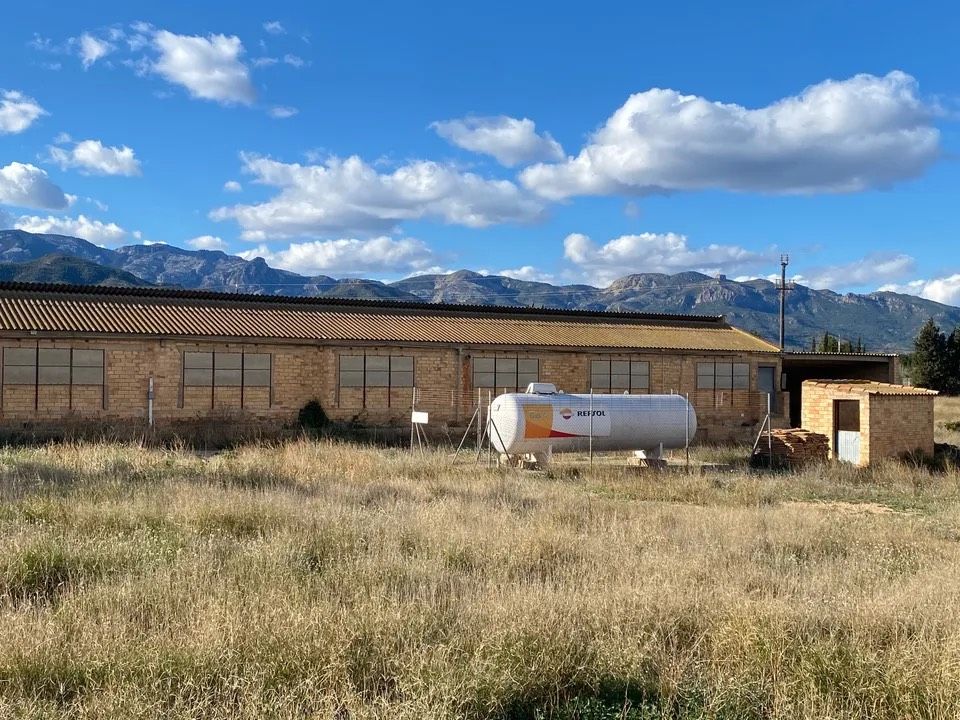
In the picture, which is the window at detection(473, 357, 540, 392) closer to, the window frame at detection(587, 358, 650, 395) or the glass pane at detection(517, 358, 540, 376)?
the glass pane at detection(517, 358, 540, 376)

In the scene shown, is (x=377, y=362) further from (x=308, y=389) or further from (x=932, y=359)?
(x=932, y=359)

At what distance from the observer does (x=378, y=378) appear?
2680 cm

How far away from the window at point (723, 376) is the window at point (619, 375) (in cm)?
238

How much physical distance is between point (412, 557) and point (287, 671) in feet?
9.84

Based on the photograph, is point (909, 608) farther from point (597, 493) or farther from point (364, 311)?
point (364, 311)

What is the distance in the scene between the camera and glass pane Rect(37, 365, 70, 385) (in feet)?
75.0

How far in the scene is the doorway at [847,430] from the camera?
75.4 feet

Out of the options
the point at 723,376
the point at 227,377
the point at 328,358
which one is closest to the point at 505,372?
the point at 328,358

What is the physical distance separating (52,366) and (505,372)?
14046 mm

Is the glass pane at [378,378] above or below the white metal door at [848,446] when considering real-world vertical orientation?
above

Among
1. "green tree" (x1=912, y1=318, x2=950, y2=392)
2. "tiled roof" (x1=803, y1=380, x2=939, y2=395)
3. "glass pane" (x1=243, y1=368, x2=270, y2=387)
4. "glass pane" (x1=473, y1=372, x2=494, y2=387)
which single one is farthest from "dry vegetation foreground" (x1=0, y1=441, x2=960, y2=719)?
"green tree" (x1=912, y1=318, x2=950, y2=392)

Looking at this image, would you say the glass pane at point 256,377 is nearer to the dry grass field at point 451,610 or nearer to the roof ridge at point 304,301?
the roof ridge at point 304,301

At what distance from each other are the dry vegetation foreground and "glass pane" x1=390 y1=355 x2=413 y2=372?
15.0 m

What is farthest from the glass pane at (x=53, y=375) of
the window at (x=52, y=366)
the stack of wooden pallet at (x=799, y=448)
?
the stack of wooden pallet at (x=799, y=448)
